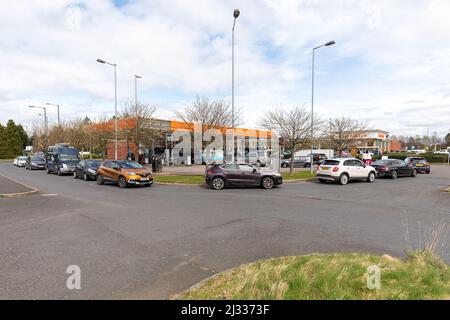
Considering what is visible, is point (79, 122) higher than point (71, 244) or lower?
higher

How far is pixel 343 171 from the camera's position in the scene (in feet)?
56.7

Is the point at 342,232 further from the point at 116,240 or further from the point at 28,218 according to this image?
the point at 28,218

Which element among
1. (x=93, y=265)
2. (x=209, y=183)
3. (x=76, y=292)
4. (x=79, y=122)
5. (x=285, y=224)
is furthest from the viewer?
(x=79, y=122)

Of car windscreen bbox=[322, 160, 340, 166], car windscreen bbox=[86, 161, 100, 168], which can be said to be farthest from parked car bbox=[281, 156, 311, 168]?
car windscreen bbox=[86, 161, 100, 168]

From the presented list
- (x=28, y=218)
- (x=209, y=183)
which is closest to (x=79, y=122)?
(x=209, y=183)

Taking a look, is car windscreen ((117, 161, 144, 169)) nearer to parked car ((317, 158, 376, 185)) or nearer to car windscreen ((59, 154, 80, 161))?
car windscreen ((59, 154, 80, 161))

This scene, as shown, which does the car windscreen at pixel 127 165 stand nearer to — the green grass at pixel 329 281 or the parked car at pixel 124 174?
the parked car at pixel 124 174

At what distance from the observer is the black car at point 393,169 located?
2086cm

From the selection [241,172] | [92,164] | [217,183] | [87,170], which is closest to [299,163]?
[241,172]

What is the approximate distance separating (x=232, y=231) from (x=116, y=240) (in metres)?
2.50

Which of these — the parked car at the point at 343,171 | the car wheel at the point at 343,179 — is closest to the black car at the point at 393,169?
the parked car at the point at 343,171

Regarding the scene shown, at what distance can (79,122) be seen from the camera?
148 feet

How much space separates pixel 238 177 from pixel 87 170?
35.6ft
